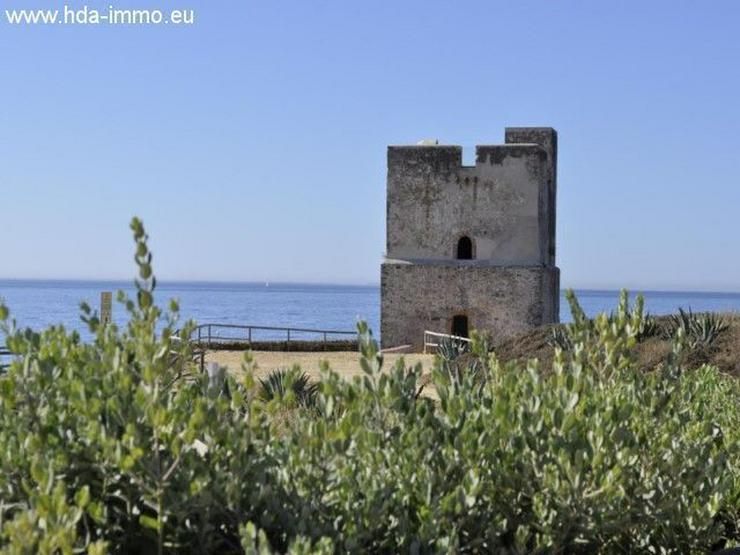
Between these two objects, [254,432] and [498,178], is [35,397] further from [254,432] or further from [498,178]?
[498,178]

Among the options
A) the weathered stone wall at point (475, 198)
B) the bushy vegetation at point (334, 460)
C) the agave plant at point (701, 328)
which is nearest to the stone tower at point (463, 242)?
the weathered stone wall at point (475, 198)

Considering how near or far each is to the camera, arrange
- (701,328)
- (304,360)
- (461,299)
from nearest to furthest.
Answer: (701,328) < (304,360) < (461,299)

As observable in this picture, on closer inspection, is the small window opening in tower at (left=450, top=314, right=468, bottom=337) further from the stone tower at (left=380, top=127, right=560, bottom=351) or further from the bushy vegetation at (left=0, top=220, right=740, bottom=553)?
the bushy vegetation at (left=0, top=220, right=740, bottom=553)

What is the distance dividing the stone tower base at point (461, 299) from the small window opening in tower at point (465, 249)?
35 centimetres

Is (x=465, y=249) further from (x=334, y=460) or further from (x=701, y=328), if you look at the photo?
(x=334, y=460)

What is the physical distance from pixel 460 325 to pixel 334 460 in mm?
23683

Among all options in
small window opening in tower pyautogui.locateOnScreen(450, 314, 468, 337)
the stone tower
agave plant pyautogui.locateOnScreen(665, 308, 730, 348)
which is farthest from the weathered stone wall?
agave plant pyautogui.locateOnScreen(665, 308, 730, 348)

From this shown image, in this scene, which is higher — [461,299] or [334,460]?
[461,299]

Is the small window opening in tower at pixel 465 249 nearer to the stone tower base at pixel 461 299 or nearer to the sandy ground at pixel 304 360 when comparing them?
the stone tower base at pixel 461 299

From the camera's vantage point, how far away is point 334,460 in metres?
3.58

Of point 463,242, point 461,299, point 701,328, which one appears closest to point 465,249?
point 463,242

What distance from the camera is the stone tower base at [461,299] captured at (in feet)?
87.7

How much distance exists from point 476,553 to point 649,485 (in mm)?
843

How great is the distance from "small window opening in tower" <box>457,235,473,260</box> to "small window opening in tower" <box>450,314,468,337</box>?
1.47 meters
